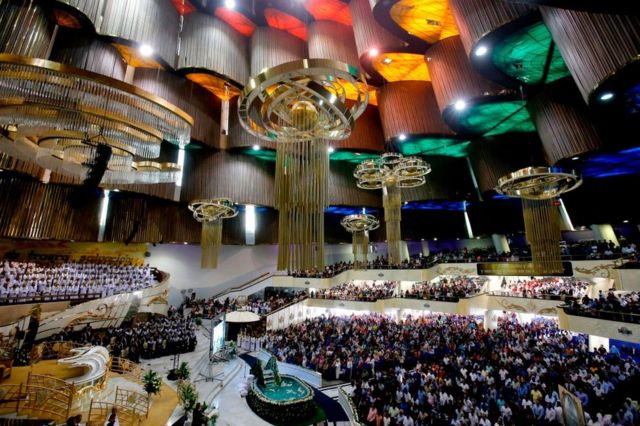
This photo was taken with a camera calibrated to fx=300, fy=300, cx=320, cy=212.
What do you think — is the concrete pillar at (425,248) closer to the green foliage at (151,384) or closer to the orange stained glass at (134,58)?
the orange stained glass at (134,58)

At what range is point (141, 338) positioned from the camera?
14227 mm

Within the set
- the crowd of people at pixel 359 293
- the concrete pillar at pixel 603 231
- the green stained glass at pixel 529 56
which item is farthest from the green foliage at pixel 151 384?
the concrete pillar at pixel 603 231

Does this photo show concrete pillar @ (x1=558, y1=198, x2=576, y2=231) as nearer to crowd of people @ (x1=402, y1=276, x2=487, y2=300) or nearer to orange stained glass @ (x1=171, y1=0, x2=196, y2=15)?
crowd of people @ (x1=402, y1=276, x2=487, y2=300)

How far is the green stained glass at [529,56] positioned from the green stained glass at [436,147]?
777 cm

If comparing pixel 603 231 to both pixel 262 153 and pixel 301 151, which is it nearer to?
pixel 262 153

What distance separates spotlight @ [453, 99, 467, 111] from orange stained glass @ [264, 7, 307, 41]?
45.6 feet

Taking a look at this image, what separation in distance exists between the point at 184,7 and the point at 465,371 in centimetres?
2651

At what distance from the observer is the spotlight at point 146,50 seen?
55.9 feet

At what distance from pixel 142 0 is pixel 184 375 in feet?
64.9

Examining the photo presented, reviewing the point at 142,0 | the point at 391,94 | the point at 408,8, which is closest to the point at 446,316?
the point at 391,94

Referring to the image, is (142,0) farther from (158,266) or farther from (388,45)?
(158,266)

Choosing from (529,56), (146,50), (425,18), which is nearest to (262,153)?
(146,50)

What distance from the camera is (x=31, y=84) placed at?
4746 millimetres

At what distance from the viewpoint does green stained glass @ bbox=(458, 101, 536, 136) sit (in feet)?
50.1
